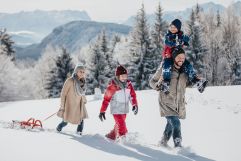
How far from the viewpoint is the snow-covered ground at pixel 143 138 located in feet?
20.7

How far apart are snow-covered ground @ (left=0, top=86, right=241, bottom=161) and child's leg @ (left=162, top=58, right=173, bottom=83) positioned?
1.14 metres

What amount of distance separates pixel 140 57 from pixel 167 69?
121ft

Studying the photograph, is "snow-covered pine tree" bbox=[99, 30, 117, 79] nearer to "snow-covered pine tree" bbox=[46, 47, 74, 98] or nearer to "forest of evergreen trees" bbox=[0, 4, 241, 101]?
"forest of evergreen trees" bbox=[0, 4, 241, 101]

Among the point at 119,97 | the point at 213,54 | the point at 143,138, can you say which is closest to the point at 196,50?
the point at 213,54


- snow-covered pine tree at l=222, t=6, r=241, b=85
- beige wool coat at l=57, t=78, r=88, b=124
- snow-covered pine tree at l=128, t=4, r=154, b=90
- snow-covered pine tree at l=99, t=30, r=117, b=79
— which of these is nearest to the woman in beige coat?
beige wool coat at l=57, t=78, r=88, b=124

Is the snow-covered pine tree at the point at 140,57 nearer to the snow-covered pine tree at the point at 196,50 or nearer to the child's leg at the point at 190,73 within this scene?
the snow-covered pine tree at the point at 196,50

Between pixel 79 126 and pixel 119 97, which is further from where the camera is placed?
pixel 79 126

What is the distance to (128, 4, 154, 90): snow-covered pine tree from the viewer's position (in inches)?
1700

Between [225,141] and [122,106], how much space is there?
7.38ft

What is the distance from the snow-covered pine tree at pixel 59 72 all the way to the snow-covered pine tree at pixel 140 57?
24.0 feet

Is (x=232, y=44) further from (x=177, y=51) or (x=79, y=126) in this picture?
(x=177, y=51)

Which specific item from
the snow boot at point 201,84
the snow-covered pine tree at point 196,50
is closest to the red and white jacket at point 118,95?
the snow boot at point 201,84

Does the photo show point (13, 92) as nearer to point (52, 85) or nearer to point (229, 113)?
point (52, 85)

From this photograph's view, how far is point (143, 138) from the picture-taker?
926 cm
